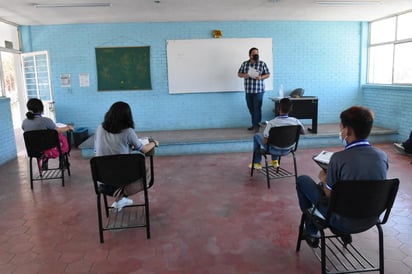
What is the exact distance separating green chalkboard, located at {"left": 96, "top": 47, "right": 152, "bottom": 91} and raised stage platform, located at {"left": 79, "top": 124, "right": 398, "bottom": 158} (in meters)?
1.28

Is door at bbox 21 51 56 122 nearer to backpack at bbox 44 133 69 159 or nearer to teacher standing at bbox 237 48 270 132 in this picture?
backpack at bbox 44 133 69 159

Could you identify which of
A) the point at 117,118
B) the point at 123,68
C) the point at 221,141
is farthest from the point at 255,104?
the point at 117,118

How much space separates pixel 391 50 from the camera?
6793mm

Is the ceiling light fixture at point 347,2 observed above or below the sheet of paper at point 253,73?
above

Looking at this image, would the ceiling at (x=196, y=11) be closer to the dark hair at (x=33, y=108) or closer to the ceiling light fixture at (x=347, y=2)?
the ceiling light fixture at (x=347, y=2)

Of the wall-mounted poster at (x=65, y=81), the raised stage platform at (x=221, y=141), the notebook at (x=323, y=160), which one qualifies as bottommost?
the raised stage platform at (x=221, y=141)

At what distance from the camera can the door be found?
22.4ft

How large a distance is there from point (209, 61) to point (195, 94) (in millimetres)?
763

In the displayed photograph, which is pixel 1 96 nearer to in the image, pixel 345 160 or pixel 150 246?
pixel 150 246

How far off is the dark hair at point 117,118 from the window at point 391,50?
5683 millimetres

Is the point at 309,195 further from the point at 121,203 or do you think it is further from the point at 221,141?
the point at 221,141

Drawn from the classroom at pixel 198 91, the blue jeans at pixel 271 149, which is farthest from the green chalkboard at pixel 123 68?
the blue jeans at pixel 271 149

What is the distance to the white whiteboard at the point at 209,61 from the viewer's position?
7.04 metres

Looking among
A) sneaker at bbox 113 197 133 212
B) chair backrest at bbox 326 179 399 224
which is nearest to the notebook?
chair backrest at bbox 326 179 399 224
